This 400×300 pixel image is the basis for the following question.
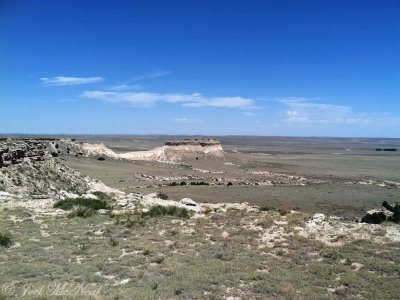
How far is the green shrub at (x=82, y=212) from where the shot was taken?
1709cm

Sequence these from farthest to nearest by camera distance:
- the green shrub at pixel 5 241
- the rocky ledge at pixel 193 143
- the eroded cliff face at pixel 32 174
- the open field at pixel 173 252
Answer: the rocky ledge at pixel 193 143, the eroded cliff face at pixel 32 174, the green shrub at pixel 5 241, the open field at pixel 173 252

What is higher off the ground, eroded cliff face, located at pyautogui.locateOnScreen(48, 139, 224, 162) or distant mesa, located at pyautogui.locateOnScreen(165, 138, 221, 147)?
distant mesa, located at pyautogui.locateOnScreen(165, 138, 221, 147)

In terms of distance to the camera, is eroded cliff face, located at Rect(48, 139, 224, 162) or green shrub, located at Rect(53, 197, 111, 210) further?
eroded cliff face, located at Rect(48, 139, 224, 162)

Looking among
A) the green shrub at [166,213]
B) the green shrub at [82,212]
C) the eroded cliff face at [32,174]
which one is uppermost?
the eroded cliff face at [32,174]

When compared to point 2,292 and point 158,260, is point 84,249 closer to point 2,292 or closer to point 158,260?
point 158,260

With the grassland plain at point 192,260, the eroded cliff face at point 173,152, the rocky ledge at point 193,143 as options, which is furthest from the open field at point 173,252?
the rocky ledge at point 193,143

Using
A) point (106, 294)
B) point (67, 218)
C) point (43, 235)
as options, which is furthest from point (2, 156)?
point (106, 294)

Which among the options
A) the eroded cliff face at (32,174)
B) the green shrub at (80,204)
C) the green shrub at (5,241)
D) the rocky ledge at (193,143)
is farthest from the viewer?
the rocky ledge at (193,143)

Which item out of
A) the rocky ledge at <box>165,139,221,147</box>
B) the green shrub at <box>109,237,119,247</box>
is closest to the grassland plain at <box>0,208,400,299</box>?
the green shrub at <box>109,237,119,247</box>

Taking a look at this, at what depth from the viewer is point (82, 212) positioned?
17.5 metres

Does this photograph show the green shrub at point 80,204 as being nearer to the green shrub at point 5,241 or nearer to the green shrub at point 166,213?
the green shrub at point 166,213

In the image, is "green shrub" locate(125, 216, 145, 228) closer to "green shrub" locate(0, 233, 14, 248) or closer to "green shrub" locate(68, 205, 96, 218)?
"green shrub" locate(68, 205, 96, 218)

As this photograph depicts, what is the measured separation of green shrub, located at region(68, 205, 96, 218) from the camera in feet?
56.1

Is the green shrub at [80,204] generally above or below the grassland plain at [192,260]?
above
